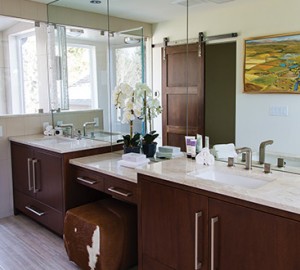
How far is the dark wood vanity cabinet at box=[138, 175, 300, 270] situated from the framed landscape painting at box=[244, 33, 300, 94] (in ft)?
2.85

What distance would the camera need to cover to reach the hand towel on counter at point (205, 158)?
2357 mm

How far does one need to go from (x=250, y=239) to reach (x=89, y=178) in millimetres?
1539

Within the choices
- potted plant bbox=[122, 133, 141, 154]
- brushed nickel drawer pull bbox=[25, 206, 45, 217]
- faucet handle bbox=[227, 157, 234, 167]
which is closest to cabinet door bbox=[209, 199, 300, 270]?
faucet handle bbox=[227, 157, 234, 167]

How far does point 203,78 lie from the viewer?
264 cm

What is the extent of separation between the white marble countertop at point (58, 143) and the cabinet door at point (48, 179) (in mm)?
76

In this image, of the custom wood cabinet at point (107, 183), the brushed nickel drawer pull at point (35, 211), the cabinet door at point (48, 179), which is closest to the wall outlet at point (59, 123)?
the cabinet door at point (48, 179)

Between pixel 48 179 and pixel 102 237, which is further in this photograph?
pixel 48 179

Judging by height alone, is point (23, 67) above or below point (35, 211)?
above

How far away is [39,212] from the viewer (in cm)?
340

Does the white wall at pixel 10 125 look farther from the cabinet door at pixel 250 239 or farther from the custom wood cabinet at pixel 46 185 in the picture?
the cabinet door at pixel 250 239

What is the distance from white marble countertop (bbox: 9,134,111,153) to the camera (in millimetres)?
3119

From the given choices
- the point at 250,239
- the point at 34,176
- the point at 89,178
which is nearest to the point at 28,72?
the point at 34,176

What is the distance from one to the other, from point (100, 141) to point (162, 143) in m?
0.77

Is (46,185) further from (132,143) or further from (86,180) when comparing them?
(132,143)
